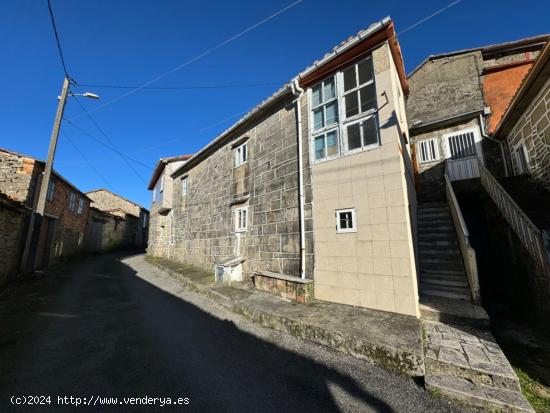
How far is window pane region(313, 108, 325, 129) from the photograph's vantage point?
6483 millimetres

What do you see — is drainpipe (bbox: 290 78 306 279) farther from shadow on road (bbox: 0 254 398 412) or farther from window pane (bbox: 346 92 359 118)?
shadow on road (bbox: 0 254 398 412)

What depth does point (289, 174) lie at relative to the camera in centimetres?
696

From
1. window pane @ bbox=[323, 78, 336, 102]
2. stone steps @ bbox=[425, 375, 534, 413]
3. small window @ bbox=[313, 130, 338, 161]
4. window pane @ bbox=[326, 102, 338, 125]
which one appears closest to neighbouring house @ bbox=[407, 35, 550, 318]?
stone steps @ bbox=[425, 375, 534, 413]

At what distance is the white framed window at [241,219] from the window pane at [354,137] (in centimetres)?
434

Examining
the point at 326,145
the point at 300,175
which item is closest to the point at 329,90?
the point at 326,145

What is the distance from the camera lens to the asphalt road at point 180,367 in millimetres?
2684

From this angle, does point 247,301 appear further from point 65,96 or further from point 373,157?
point 65,96

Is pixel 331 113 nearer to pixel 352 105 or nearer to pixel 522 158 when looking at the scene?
pixel 352 105

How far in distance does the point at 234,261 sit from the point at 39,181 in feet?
35.0

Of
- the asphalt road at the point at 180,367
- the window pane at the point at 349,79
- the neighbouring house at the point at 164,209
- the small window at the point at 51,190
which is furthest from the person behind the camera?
the neighbouring house at the point at 164,209

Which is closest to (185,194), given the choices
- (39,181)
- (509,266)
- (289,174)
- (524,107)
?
(39,181)

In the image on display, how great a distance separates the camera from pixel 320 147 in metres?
6.36

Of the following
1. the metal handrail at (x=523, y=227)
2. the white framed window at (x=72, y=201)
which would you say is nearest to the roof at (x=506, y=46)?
the metal handrail at (x=523, y=227)

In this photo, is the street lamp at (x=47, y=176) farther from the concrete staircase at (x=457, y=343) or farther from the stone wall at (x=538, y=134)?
the stone wall at (x=538, y=134)
